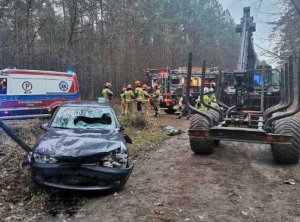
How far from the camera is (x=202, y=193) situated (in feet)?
22.5

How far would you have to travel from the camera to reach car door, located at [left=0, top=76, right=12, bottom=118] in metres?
15.2

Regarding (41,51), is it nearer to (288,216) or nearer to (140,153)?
(140,153)

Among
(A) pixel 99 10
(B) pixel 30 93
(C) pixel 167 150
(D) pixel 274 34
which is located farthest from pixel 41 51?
(C) pixel 167 150

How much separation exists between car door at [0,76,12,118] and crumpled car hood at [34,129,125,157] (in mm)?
8463

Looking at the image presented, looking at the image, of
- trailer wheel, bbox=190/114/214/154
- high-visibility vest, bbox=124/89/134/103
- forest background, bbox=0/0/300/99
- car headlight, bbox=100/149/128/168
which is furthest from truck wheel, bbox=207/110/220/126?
forest background, bbox=0/0/300/99

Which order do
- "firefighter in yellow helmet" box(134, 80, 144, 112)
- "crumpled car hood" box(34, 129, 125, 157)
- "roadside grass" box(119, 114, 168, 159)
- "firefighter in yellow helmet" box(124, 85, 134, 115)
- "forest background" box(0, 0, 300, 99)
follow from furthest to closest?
"forest background" box(0, 0, 300, 99) < "firefighter in yellow helmet" box(134, 80, 144, 112) < "firefighter in yellow helmet" box(124, 85, 134, 115) < "roadside grass" box(119, 114, 168, 159) < "crumpled car hood" box(34, 129, 125, 157)

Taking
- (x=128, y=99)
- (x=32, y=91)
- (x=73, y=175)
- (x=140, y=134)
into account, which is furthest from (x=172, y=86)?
(x=73, y=175)

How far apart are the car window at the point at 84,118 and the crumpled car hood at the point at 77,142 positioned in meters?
0.35

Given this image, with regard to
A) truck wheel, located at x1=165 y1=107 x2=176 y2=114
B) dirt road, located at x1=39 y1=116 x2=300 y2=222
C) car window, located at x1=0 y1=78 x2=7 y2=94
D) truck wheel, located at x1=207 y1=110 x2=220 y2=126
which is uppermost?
car window, located at x1=0 y1=78 x2=7 y2=94

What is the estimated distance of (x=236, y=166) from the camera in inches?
356

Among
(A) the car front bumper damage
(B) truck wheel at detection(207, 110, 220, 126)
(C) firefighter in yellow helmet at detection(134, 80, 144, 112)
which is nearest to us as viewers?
(A) the car front bumper damage

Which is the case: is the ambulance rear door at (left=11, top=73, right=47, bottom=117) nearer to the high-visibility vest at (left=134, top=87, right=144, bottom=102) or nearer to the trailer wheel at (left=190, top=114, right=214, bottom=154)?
the high-visibility vest at (left=134, top=87, right=144, bottom=102)

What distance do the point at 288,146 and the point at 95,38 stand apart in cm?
2296

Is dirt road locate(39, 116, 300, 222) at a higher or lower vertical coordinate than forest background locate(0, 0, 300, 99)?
lower
